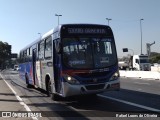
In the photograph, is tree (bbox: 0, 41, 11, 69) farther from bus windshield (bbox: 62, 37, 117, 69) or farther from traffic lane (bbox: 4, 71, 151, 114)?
bus windshield (bbox: 62, 37, 117, 69)

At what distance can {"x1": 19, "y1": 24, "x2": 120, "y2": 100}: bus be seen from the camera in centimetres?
1326

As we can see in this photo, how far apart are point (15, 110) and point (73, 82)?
237cm

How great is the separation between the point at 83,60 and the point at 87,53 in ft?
1.07

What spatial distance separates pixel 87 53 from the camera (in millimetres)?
13633

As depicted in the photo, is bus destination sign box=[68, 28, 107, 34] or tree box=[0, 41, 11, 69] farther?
tree box=[0, 41, 11, 69]

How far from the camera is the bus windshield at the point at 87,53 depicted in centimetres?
1348

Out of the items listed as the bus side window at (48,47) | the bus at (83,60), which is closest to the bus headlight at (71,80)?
the bus at (83,60)

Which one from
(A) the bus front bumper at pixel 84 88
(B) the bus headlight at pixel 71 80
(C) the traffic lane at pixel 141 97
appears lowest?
(C) the traffic lane at pixel 141 97

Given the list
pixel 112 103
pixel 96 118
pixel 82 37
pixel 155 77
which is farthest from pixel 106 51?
pixel 155 77

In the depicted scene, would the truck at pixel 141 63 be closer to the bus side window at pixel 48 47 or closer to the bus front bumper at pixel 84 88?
the bus side window at pixel 48 47

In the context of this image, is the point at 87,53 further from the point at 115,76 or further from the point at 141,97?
the point at 141,97

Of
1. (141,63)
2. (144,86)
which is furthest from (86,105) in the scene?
(141,63)

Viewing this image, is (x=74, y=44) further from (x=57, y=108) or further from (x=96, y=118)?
(x=96, y=118)

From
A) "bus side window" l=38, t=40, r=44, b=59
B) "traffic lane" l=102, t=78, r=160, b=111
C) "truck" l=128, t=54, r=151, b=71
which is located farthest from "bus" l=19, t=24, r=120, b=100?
"truck" l=128, t=54, r=151, b=71
